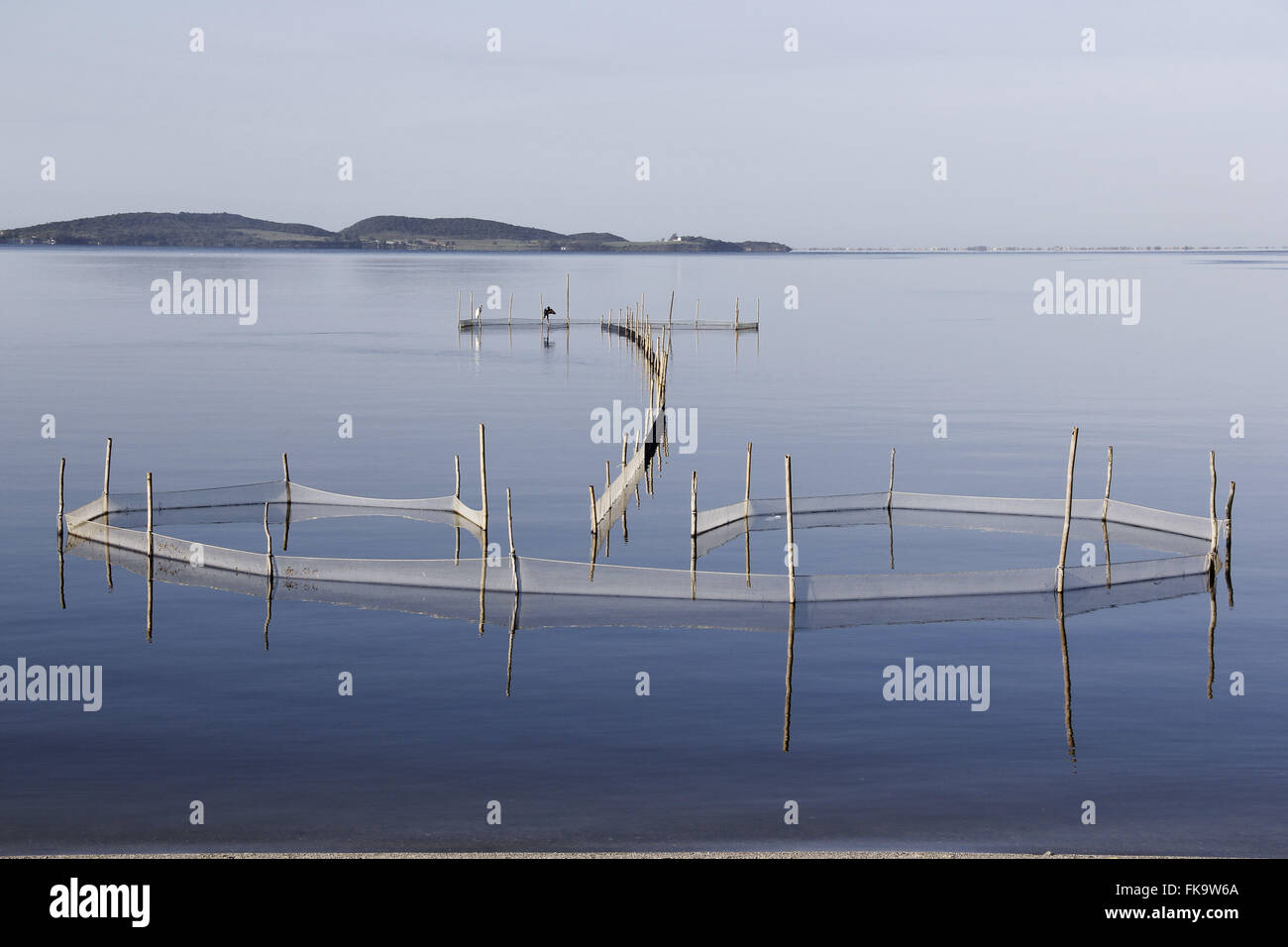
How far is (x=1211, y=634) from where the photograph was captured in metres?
30.5

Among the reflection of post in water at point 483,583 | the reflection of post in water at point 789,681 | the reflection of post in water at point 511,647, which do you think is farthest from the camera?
the reflection of post in water at point 483,583

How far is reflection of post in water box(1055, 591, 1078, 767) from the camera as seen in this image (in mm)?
24234

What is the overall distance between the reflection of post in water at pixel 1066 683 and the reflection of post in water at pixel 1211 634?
2674 millimetres

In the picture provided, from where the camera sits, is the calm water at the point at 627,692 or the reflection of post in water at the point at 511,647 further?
the reflection of post in water at the point at 511,647

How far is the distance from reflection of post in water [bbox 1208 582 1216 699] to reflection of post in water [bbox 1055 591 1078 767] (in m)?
2.67

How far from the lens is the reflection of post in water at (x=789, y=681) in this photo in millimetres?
24672

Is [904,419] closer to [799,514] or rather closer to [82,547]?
[799,514]

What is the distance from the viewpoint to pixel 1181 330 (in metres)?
123

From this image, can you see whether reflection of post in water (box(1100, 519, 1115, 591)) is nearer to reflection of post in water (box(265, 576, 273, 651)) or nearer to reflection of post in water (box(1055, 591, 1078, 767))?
reflection of post in water (box(1055, 591, 1078, 767))

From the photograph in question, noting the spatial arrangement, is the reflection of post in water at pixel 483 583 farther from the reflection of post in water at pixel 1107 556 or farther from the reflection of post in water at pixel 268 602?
the reflection of post in water at pixel 1107 556

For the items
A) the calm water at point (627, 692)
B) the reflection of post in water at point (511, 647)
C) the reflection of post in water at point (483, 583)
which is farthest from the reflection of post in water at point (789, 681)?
the reflection of post in water at point (483, 583)

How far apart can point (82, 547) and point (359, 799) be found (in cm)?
1767

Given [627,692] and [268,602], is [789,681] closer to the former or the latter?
[627,692]

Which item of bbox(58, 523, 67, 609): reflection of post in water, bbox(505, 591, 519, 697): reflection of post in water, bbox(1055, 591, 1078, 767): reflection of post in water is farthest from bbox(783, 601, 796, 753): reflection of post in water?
bbox(58, 523, 67, 609): reflection of post in water
